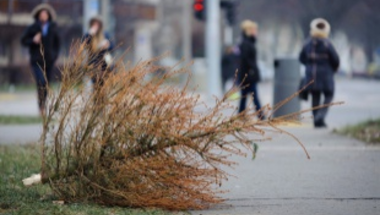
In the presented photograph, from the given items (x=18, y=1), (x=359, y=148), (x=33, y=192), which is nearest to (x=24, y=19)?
(x=18, y=1)

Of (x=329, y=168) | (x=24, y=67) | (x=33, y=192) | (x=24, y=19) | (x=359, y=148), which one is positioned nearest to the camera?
(x=33, y=192)

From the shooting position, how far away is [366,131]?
13.0 metres

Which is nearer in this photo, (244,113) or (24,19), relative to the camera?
(244,113)

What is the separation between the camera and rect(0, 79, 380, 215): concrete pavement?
23.4 feet

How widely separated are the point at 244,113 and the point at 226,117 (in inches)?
4.9

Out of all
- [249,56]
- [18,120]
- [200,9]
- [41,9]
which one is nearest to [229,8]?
[200,9]

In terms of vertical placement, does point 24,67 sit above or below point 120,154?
below

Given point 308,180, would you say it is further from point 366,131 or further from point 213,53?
point 213,53

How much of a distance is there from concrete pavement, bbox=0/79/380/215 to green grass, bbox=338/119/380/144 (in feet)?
0.56

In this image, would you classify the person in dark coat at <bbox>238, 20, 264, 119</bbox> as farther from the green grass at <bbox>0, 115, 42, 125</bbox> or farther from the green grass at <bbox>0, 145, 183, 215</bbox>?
the green grass at <bbox>0, 145, 183, 215</bbox>

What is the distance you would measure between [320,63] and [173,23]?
249ft

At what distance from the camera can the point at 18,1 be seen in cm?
5175

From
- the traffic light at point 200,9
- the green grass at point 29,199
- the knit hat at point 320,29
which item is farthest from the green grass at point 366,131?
the traffic light at point 200,9

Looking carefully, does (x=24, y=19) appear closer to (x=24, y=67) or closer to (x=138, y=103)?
(x=24, y=67)
